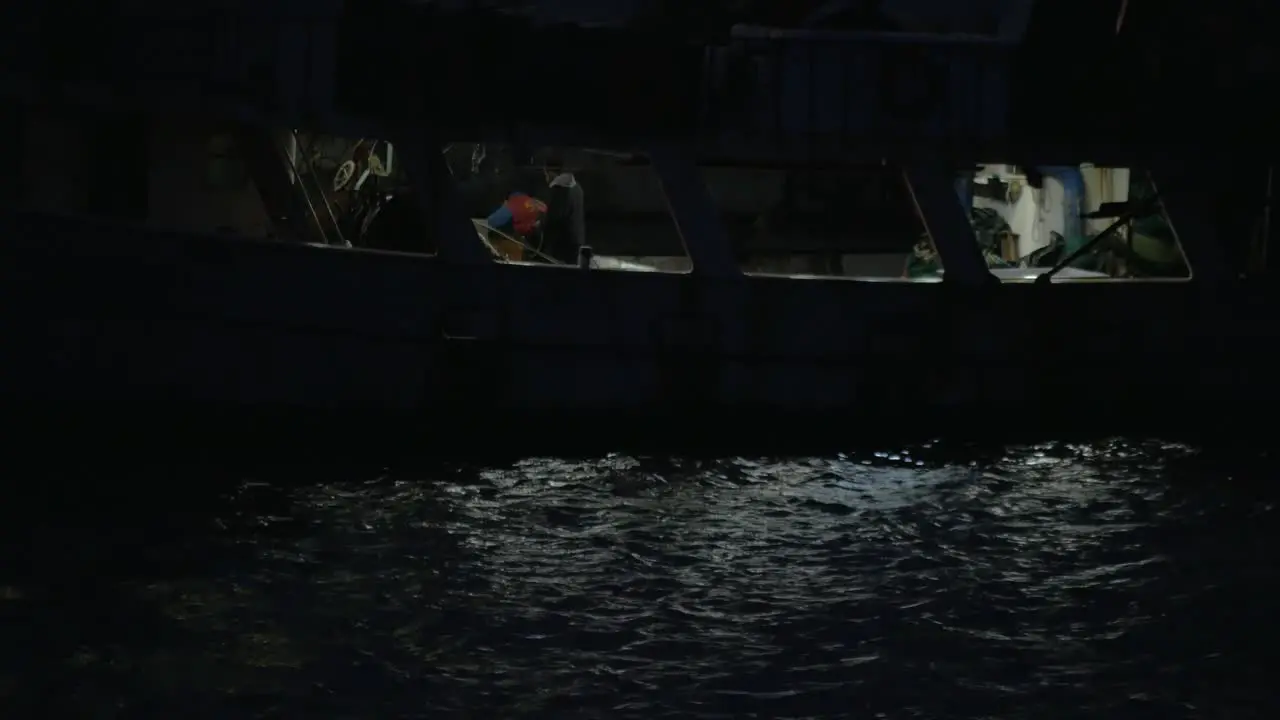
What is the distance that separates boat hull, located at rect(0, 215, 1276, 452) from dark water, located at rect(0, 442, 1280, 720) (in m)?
0.56

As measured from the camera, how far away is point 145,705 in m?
7.31

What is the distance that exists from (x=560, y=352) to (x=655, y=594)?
10.9 ft

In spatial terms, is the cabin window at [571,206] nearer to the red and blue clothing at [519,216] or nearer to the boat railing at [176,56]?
the red and blue clothing at [519,216]

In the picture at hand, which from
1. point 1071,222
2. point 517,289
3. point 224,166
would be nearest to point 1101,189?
point 1071,222

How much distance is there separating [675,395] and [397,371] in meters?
1.98

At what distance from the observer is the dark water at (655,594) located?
25.2 ft

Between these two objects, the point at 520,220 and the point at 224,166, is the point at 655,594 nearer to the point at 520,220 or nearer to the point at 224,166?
the point at 520,220

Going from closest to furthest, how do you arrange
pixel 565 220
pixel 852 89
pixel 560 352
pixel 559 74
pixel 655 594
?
pixel 655 594
pixel 559 74
pixel 560 352
pixel 852 89
pixel 565 220

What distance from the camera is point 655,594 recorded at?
909 cm

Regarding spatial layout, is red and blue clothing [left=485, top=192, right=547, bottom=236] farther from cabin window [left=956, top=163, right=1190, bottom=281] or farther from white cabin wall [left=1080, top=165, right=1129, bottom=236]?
white cabin wall [left=1080, top=165, right=1129, bottom=236]

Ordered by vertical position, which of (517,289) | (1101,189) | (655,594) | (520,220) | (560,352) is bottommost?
(655,594)

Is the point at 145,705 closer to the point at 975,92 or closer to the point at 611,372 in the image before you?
the point at 611,372

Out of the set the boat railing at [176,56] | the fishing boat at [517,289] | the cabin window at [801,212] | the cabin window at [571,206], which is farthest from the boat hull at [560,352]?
the boat railing at [176,56]

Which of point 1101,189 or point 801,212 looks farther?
point 1101,189
